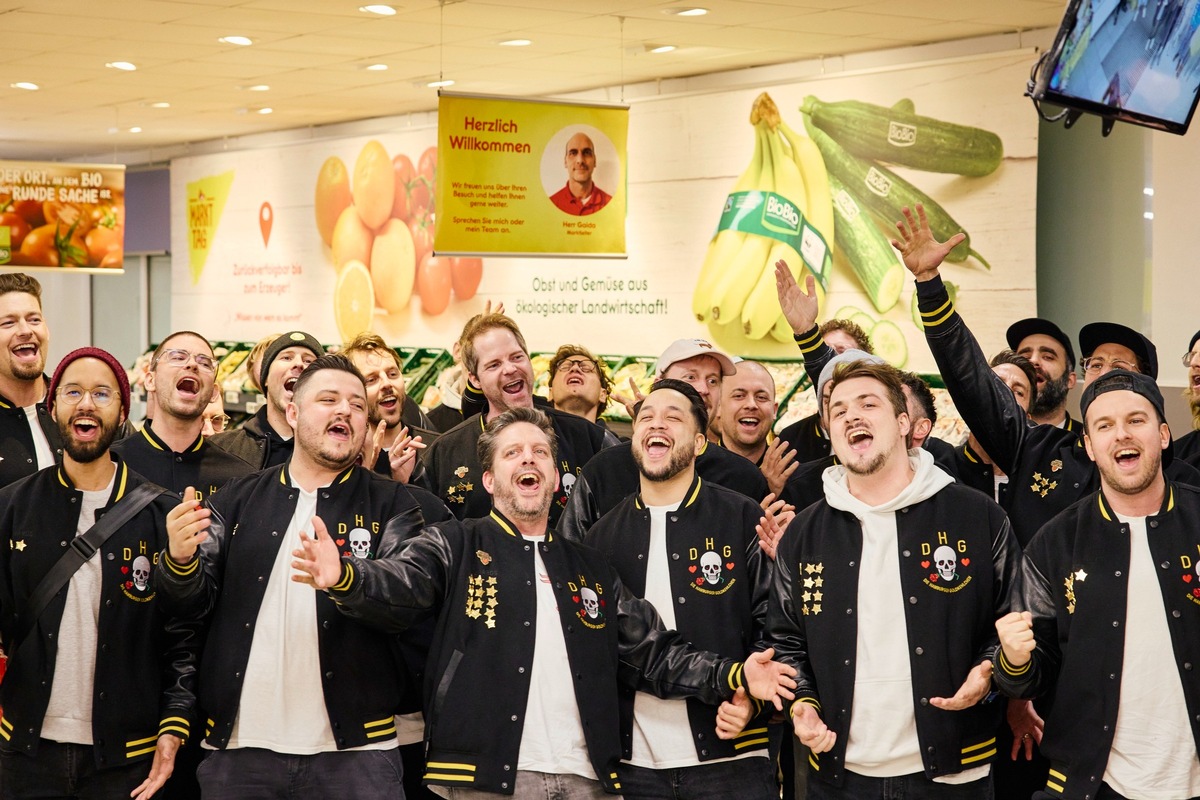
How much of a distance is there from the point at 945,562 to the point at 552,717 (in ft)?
3.51

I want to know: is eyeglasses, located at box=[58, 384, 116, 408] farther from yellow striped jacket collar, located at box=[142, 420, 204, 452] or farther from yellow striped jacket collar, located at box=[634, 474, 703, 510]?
yellow striped jacket collar, located at box=[634, 474, 703, 510]

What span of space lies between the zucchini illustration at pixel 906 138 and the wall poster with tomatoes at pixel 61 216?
6244 mm

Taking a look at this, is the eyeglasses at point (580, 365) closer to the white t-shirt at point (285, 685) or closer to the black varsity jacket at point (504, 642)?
the black varsity jacket at point (504, 642)

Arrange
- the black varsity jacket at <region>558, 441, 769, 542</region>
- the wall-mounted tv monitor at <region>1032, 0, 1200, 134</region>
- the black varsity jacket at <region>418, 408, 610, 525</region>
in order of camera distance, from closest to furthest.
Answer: the wall-mounted tv monitor at <region>1032, 0, 1200, 134</region>
the black varsity jacket at <region>558, 441, 769, 542</region>
the black varsity jacket at <region>418, 408, 610, 525</region>

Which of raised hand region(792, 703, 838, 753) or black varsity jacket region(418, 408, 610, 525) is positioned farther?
black varsity jacket region(418, 408, 610, 525)

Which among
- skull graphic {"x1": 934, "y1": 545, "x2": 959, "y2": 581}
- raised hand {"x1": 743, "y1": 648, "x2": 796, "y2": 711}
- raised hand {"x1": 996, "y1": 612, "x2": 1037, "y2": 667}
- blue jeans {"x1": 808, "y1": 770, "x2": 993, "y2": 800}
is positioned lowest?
blue jeans {"x1": 808, "y1": 770, "x2": 993, "y2": 800}

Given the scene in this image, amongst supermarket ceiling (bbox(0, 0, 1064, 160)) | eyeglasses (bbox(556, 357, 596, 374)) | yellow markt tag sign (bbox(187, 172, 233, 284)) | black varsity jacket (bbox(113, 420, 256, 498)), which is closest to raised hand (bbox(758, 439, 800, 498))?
eyeglasses (bbox(556, 357, 596, 374))

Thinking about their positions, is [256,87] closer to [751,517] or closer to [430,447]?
[430,447]

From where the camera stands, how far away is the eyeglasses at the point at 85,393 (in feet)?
12.6

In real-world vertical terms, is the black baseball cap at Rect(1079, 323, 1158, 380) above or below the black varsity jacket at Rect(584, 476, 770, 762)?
above

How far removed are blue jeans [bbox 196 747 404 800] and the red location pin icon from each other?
35.4 feet

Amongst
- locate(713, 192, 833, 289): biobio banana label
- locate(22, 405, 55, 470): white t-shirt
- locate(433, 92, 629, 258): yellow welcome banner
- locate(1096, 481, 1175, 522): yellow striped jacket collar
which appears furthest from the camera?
locate(713, 192, 833, 289): biobio banana label

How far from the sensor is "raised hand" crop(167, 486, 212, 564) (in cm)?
346

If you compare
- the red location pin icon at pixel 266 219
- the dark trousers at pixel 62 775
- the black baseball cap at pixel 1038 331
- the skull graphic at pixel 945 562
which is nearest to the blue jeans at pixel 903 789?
the skull graphic at pixel 945 562
